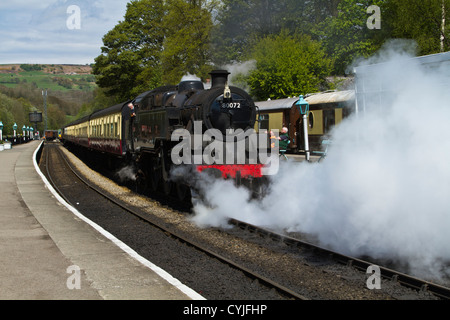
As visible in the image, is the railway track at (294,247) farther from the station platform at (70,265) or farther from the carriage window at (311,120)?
the carriage window at (311,120)

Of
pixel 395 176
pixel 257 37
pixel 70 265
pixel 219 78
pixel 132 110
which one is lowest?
pixel 70 265

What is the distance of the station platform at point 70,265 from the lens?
503 centimetres

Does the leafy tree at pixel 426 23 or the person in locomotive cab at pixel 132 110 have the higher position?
the leafy tree at pixel 426 23

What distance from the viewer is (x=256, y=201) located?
11656 mm

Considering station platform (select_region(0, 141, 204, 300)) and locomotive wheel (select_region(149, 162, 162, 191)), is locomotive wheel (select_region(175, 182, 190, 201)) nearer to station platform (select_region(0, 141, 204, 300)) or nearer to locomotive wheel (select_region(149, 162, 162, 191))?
locomotive wheel (select_region(149, 162, 162, 191))

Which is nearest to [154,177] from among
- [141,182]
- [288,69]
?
[141,182]

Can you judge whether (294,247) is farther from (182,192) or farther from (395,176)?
(182,192)

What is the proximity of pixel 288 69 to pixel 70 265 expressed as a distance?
2272cm

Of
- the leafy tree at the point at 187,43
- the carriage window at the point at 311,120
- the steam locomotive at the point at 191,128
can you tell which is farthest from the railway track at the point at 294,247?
the leafy tree at the point at 187,43

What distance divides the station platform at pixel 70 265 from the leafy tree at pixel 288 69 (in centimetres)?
1920

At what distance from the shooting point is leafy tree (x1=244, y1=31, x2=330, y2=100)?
27.2 meters

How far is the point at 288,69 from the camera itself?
27.3 m

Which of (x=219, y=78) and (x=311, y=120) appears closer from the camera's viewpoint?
(x=219, y=78)
